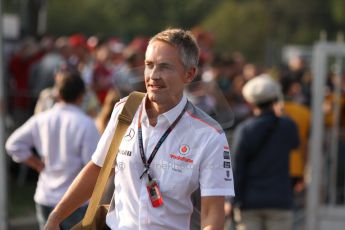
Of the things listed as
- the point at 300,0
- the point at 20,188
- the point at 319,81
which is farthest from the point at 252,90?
the point at 300,0

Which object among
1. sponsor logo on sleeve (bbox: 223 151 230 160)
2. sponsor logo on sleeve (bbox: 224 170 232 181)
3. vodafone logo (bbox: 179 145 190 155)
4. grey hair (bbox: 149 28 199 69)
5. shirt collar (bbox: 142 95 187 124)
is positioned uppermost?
grey hair (bbox: 149 28 199 69)

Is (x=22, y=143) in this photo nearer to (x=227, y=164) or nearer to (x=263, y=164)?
(x=263, y=164)

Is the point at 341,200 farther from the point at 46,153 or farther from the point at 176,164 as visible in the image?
the point at 176,164

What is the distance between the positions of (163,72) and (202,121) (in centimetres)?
32

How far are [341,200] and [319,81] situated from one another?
58.8 inches

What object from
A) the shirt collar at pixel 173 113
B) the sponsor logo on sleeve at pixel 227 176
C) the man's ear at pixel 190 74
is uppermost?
the man's ear at pixel 190 74

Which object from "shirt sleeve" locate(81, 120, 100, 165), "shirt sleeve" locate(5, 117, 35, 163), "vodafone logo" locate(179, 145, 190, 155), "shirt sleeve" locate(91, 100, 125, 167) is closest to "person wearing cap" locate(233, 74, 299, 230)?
"shirt sleeve" locate(81, 120, 100, 165)

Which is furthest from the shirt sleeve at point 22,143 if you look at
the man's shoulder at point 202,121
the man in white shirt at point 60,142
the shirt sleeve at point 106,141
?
the man's shoulder at point 202,121

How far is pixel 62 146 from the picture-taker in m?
7.71

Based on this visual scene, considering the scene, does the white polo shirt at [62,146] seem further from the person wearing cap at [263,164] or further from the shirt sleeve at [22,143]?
the person wearing cap at [263,164]

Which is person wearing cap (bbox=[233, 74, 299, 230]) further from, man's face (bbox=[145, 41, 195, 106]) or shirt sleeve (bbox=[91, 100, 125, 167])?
man's face (bbox=[145, 41, 195, 106])

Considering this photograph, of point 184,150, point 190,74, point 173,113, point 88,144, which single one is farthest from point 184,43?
point 88,144

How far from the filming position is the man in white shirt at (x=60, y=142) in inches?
302

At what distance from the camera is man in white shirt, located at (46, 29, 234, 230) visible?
4.81 meters
